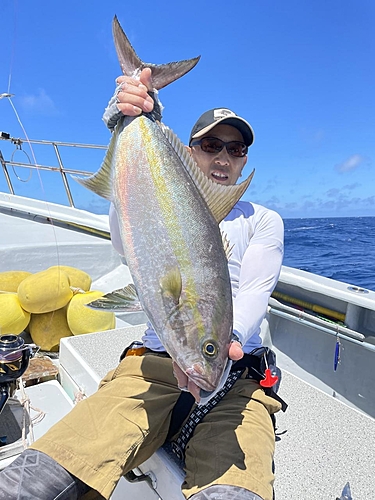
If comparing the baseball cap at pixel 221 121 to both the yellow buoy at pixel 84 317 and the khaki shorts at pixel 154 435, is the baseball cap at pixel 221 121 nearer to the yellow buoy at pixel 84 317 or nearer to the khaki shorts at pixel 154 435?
the khaki shorts at pixel 154 435

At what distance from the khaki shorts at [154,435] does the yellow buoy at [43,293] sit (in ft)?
5.76

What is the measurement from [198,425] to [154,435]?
193 mm

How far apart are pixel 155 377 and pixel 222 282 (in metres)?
0.68

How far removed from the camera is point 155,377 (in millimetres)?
1695

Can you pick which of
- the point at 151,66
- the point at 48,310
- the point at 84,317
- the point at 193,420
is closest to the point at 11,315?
the point at 48,310

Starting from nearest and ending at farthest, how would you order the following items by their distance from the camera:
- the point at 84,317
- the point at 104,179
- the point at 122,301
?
the point at 122,301 → the point at 104,179 → the point at 84,317

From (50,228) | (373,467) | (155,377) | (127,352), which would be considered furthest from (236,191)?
(50,228)

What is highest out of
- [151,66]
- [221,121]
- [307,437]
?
[151,66]

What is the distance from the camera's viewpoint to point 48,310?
11.0 ft

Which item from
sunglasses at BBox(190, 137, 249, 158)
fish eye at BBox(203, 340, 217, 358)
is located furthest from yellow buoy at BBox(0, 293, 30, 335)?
fish eye at BBox(203, 340, 217, 358)

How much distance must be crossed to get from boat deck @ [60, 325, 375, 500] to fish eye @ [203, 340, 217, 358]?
2.29 feet

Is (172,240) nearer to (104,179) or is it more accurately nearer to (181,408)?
(104,179)

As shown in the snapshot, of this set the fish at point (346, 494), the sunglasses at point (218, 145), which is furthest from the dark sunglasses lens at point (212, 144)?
the fish at point (346, 494)

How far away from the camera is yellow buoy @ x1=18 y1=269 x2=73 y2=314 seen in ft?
10.7
